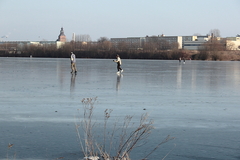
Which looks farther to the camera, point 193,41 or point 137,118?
point 193,41

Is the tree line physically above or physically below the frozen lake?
above


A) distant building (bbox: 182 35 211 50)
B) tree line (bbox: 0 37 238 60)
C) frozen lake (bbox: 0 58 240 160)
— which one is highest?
distant building (bbox: 182 35 211 50)

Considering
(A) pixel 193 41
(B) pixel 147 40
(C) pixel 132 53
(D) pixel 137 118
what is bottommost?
(D) pixel 137 118

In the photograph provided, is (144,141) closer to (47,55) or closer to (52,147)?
(52,147)

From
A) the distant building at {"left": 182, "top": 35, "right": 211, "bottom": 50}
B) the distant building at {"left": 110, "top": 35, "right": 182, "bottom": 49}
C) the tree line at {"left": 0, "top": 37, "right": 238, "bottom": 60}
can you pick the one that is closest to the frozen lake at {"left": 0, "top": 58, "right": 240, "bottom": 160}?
the tree line at {"left": 0, "top": 37, "right": 238, "bottom": 60}

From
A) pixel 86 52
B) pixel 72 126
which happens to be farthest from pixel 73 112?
pixel 86 52

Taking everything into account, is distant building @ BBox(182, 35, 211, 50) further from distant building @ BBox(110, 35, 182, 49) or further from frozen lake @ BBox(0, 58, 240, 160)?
frozen lake @ BBox(0, 58, 240, 160)

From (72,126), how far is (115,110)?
2.38m

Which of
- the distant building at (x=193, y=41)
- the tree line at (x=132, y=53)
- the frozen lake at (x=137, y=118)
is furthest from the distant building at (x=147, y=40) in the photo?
the frozen lake at (x=137, y=118)

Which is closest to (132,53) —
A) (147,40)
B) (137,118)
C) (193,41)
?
(193,41)

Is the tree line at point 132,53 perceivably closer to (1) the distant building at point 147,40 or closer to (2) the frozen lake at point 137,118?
(1) the distant building at point 147,40

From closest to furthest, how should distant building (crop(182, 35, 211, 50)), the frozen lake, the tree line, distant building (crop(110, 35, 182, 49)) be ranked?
the frozen lake
the tree line
distant building (crop(110, 35, 182, 49))
distant building (crop(182, 35, 211, 50))

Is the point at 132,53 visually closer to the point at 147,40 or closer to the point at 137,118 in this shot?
the point at 147,40

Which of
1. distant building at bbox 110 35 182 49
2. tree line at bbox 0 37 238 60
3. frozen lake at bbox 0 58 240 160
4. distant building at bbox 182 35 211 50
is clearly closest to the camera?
frozen lake at bbox 0 58 240 160
